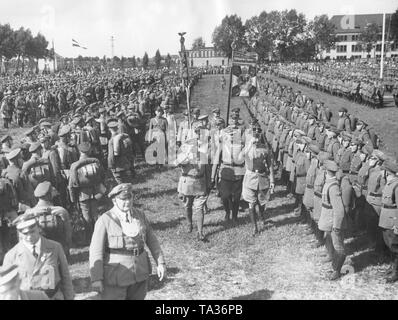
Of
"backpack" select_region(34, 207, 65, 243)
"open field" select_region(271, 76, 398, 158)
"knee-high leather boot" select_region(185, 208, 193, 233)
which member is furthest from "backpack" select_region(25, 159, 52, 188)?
"open field" select_region(271, 76, 398, 158)

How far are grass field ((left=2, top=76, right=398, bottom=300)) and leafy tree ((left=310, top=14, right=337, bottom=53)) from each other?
78.0 m

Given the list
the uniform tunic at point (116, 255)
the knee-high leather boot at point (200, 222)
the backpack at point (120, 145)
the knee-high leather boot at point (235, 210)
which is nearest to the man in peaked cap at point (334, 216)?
the knee-high leather boot at point (200, 222)

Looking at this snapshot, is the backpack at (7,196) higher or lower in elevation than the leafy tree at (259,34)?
lower

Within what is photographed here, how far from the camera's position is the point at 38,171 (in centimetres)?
754

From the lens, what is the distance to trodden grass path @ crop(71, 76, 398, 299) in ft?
20.6

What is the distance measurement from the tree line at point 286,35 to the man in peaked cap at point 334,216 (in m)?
38.6

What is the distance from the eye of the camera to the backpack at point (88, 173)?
747cm

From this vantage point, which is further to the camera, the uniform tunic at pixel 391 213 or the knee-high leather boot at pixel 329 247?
the knee-high leather boot at pixel 329 247

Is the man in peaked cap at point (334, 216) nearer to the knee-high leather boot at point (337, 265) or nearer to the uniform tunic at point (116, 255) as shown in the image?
the knee-high leather boot at point (337, 265)

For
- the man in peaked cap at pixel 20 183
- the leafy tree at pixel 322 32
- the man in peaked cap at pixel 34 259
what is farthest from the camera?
the leafy tree at pixel 322 32

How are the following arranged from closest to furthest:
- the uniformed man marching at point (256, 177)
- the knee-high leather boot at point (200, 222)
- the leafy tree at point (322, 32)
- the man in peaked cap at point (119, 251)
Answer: the man in peaked cap at point (119, 251)
the knee-high leather boot at point (200, 222)
the uniformed man marching at point (256, 177)
the leafy tree at point (322, 32)

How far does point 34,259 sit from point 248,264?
3873 millimetres

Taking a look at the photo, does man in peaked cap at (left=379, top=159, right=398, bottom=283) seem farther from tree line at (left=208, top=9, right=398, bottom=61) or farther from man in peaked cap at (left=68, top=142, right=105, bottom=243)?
tree line at (left=208, top=9, right=398, bottom=61)

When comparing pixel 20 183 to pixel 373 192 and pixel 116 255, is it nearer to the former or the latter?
pixel 116 255
